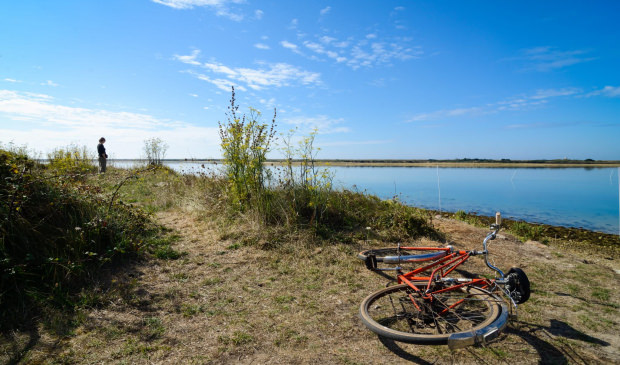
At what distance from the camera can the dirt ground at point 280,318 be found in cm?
282

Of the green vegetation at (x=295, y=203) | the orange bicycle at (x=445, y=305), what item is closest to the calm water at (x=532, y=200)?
the green vegetation at (x=295, y=203)

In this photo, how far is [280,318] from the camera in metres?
3.51

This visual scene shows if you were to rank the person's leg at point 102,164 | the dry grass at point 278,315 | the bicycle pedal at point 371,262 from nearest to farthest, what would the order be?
the dry grass at point 278,315 → the bicycle pedal at point 371,262 → the person's leg at point 102,164

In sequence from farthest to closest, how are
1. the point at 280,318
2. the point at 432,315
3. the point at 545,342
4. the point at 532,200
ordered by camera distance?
the point at 532,200, the point at 280,318, the point at 432,315, the point at 545,342

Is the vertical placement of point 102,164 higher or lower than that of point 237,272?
higher

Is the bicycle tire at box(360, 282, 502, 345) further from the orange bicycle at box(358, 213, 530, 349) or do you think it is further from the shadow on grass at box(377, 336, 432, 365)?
the shadow on grass at box(377, 336, 432, 365)

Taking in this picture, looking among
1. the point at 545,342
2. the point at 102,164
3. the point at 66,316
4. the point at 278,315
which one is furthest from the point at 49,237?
the point at 102,164

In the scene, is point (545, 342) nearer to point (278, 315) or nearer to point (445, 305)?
point (445, 305)

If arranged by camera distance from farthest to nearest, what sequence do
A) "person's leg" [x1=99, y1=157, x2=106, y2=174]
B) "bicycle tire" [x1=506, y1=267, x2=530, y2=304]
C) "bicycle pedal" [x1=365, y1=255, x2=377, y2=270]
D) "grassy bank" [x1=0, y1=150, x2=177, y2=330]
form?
"person's leg" [x1=99, y1=157, x2=106, y2=174] < "bicycle pedal" [x1=365, y1=255, x2=377, y2=270] < "grassy bank" [x1=0, y1=150, x2=177, y2=330] < "bicycle tire" [x1=506, y1=267, x2=530, y2=304]

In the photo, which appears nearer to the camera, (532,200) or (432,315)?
(432,315)

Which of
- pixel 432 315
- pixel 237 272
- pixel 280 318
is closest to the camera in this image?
pixel 432 315

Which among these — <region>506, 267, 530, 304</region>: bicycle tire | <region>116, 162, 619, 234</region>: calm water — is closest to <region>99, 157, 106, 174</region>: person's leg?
<region>116, 162, 619, 234</region>: calm water

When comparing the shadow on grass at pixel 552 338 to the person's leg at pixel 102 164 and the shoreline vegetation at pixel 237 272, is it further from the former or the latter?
the person's leg at pixel 102 164

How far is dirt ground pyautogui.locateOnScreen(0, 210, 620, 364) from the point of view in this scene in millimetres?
2816
